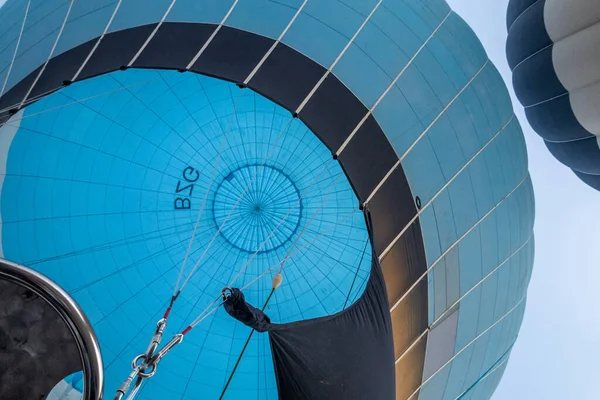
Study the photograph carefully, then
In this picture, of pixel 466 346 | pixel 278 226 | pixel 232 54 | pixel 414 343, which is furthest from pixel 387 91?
pixel 466 346

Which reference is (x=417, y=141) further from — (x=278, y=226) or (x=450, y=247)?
(x=278, y=226)

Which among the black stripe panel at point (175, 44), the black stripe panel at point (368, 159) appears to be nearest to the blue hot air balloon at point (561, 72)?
the black stripe panel at point (368, 159)

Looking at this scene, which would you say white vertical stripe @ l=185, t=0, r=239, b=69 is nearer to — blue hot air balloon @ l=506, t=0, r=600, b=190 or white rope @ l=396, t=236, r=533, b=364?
white rope @ l=396, t=236, r=533, b=364

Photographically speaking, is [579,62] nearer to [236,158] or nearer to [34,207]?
[236,158]

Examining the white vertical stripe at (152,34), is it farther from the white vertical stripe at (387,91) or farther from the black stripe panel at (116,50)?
the white vertical stripe at (387,91)

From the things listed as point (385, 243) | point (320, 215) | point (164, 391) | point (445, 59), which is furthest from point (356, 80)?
point (164, 391)

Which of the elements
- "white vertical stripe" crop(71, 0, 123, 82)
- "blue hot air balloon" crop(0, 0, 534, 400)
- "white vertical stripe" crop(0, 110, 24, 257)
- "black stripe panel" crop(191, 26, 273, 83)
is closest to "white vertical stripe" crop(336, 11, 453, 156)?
"blue hot air balloon" crop(0, 0, 534, 400)

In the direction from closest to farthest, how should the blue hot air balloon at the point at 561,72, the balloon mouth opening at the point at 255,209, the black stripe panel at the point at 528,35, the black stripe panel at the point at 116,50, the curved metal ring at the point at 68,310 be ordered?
the curved metal ring at the point at 68,310 → the black stripe panel at the point at 116,50 → the blue hot air balloon at the point at 561,72 → the black stripe panel at the point at 528,35 → the balloon mouth opening at the point at 255,209
